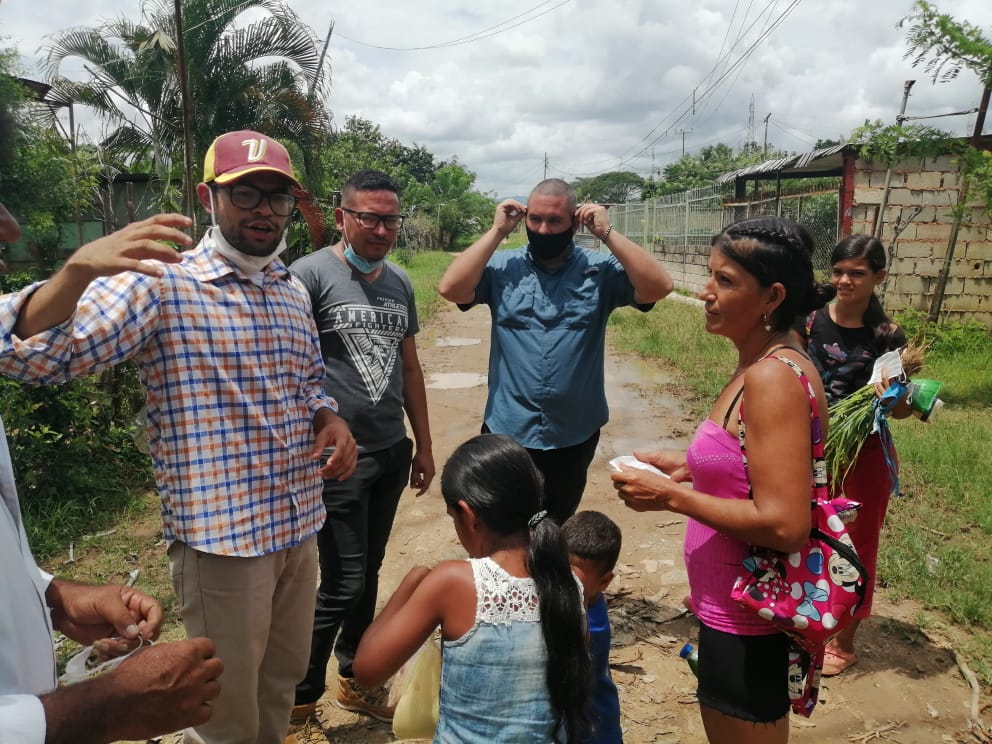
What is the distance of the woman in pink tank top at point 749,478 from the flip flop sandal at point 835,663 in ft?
4.77

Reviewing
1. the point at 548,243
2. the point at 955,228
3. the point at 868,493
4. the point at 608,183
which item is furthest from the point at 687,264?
the point at 608,183

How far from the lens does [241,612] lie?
1.98m

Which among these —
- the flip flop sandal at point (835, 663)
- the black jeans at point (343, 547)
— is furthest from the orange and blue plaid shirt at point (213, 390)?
the flip flop sandal at point (835, 663)

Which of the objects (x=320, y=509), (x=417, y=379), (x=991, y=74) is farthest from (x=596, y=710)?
(x=991, y=74)

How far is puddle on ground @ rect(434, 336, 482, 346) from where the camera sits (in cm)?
1141

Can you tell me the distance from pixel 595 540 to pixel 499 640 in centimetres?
93

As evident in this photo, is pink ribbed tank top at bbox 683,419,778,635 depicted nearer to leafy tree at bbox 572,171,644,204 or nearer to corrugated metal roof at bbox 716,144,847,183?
corrugated metal roof at bbox 716,144,847,183

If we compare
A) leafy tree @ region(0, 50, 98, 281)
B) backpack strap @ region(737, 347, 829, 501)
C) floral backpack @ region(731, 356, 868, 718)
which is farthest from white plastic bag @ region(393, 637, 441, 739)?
leafy tree @ region(0, 50, 98, 281)

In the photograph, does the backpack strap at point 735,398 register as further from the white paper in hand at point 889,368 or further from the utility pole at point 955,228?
the utility pole at point 955,228

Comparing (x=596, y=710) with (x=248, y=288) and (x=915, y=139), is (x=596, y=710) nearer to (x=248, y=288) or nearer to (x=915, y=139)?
(x=248, y=288)

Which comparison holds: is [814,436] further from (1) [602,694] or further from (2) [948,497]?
(2) [948,497]

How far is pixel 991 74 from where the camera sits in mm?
7691

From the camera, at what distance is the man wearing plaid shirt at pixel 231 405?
1858mm

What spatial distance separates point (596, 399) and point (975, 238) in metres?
8.46
